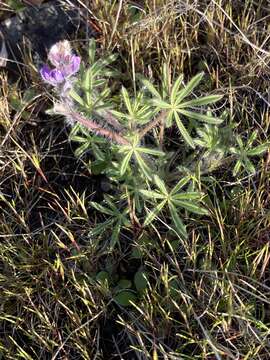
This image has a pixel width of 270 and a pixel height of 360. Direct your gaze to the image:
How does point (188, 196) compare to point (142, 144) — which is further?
point (142, 144)

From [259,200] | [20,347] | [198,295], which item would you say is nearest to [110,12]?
[259,200]

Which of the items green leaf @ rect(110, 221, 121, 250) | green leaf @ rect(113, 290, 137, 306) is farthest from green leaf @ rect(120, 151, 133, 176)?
green leaf @ rect(113, 290, 137, 306)

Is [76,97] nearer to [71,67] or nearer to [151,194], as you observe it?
[71,67]

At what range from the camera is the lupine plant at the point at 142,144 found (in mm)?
1799

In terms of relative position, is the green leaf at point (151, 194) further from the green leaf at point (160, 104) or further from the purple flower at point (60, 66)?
the purple flower at point (60, 66)

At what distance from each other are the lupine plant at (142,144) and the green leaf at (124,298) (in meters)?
0.19

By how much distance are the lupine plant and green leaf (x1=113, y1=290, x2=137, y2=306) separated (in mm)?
190

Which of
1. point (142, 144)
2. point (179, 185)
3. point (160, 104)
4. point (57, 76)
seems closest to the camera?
point (57, 76)

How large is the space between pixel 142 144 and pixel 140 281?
497 mm

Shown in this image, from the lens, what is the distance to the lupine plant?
180 cm

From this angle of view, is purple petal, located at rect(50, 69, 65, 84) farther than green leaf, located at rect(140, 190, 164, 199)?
No

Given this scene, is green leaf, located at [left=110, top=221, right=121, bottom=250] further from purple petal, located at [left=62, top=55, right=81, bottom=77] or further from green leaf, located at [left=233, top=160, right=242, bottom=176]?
purple petal, located at [left=62, top=55, right=81, bottom=77]

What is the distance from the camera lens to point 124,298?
1.92 metres

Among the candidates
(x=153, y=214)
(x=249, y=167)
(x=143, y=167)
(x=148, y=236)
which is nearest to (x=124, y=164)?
(x=143, y=167)
